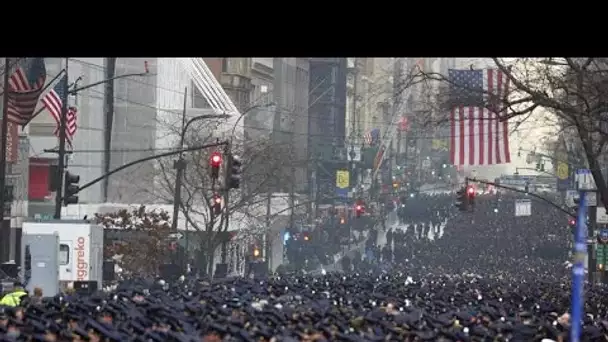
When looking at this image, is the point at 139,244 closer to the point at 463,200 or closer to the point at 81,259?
the point at 463,200

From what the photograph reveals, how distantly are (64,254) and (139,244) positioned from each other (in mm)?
15353

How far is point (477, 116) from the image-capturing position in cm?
4022

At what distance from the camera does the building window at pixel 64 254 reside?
3591 cm

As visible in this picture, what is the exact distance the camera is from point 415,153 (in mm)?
160875

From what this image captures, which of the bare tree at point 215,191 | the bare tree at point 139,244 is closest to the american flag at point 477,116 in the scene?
the bare tree at point 139,244

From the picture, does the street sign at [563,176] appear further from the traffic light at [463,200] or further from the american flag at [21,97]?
the american flag at [21,97]

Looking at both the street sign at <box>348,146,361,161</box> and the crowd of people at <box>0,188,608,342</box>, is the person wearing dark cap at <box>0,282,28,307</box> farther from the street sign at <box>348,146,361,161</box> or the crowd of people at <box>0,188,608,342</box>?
the street sign at <box>348,146,361,161</box>

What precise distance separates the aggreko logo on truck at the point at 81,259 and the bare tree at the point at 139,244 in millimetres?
14282

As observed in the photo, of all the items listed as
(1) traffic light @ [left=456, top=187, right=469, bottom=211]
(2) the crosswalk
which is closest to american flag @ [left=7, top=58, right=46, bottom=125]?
(1) traffic light @ [left=456, top=187, right=469, bottom=211]

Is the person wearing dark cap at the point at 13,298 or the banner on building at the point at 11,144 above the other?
the banner on building at the point at 11,144

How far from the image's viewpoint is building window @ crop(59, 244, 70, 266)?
118 feet

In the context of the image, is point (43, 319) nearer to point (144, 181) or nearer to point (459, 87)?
point (459, 87)

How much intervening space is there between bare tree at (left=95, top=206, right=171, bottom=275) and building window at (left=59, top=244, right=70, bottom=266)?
46.9 ft
